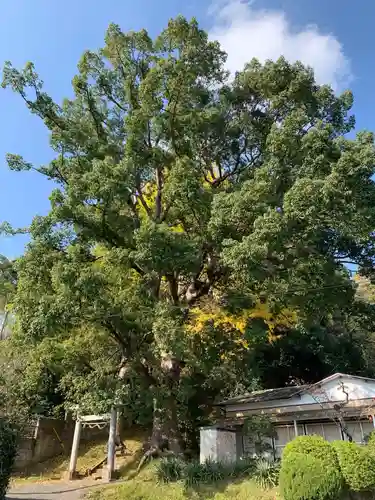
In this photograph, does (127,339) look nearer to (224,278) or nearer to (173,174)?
(224,278)

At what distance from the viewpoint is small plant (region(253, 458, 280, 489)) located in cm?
1173

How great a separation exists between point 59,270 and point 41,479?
9475 mm

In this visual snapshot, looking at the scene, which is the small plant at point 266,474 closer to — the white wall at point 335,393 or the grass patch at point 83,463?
the white wall at point 335,393

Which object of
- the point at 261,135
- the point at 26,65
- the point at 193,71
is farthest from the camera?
the point at 261,135

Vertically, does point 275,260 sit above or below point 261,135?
below

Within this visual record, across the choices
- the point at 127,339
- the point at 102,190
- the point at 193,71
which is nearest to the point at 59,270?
the point at 102,190

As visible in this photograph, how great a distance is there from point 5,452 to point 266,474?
730cm

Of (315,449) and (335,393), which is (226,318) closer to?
(335,393)

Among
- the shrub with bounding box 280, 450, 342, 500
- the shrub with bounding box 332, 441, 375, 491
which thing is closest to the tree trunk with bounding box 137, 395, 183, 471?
the shrub with bounding box 280, 450, 342, 500

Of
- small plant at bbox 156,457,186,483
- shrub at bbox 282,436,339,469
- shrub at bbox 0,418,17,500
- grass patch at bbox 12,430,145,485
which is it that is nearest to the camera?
shrub at bbox 0,418,17,500

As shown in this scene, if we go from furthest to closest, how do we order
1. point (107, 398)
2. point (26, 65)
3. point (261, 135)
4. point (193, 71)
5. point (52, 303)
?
point (261, 135) < point (193, 71) < point (26, 65) < point (107, 398) < point (52, 303)

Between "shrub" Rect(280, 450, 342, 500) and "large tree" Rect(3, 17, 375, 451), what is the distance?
4.27 metres

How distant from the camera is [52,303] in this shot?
12219mm

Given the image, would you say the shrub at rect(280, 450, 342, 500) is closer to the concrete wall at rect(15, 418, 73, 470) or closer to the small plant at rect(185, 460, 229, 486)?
the small plant at rect(185, 460, 229, 486)
